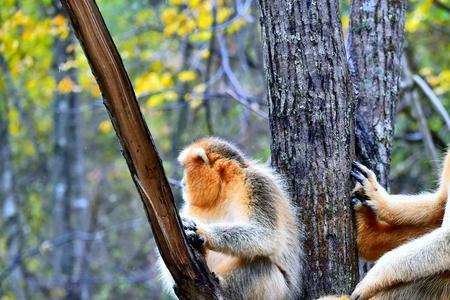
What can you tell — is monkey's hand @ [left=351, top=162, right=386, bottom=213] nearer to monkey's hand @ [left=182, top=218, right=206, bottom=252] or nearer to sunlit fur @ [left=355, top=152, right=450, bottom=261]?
sunlit fur @ [left=355, top=152, right=450, bottom=261]

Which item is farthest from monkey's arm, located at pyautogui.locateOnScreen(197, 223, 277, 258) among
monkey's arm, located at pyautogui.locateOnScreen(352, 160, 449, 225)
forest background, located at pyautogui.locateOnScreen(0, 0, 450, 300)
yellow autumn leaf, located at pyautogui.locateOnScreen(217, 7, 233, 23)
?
yellow autumn leaf, located at pyautogui.locateOnScreen(217, 7, 233, 23)

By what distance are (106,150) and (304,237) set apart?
49.1 ft

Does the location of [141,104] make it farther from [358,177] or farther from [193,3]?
[358,177]

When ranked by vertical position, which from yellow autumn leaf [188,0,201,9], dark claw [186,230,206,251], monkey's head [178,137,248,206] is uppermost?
yellow autumn leaf [188,0,201,9]

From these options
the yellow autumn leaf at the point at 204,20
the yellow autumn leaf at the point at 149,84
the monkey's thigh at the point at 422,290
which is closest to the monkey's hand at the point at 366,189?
the monkey's thigh at the point at 422,290

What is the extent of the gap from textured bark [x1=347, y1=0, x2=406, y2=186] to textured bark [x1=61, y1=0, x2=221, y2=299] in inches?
66.5

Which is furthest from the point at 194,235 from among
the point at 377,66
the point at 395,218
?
the point at 377,66

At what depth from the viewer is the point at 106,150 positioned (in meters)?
18.5

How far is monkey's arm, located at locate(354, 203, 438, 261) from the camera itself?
14.1 feet

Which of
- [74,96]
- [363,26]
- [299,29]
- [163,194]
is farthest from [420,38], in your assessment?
[163,194]

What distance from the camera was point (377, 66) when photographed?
15.1ft

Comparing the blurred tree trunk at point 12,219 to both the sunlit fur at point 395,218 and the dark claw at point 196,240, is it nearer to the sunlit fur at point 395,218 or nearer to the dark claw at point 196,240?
the sunlit fur at point 395,218

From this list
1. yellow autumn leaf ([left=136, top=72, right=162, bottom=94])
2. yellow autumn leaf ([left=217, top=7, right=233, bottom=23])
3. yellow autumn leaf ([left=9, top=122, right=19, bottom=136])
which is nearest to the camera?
yellow autumn leaf ([left=136, top=72, right=162, bottom=94])

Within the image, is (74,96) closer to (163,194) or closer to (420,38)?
(420,38)
